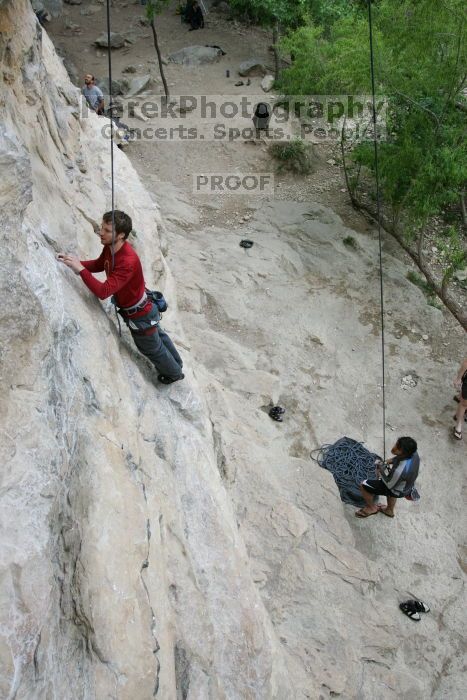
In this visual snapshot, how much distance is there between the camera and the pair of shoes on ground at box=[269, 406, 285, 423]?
7.54 metres

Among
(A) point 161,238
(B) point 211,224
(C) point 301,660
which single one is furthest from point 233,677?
(B) point 211,224

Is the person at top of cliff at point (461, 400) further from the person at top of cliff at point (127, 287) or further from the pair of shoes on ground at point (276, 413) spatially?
the person at top of cliff at point (127, 287)

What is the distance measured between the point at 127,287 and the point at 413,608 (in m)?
4.66

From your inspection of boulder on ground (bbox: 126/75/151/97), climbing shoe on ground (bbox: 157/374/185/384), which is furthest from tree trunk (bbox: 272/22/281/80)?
climbing shoe on ground (bbox: 157/374/185/384)

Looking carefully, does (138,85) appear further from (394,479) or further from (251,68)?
(394,479)

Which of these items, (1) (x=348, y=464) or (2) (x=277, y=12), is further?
(2) (x=277, y=12)

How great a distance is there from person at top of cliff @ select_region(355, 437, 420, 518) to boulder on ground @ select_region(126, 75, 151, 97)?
42.7 feet

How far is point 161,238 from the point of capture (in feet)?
28.1

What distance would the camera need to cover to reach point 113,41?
57.7ft

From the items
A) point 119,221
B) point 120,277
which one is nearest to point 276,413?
point 120,277

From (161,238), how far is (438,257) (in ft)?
22.9

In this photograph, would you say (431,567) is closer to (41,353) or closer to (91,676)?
(91,676)

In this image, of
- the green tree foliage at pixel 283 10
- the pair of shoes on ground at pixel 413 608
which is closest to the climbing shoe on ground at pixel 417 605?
the pair of shoes on ground at pixel 413 608

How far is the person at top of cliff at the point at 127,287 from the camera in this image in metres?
3.74
